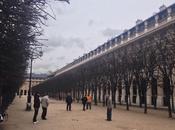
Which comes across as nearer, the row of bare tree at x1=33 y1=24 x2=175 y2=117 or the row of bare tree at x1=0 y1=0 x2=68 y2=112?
the row of bare tree at x1=0 y1=0 x2=68 y2=112

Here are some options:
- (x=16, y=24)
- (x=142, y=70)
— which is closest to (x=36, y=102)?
(x=16, y=24)

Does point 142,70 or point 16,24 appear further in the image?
point 142,70

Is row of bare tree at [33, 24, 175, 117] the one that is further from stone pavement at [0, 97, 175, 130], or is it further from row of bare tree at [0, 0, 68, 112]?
row of bare tree at [0, 0, 68, 112]

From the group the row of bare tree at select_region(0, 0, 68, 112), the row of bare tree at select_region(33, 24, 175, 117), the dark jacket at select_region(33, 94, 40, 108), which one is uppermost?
the row of bare tree at select_region(33, 24, 175, 117)

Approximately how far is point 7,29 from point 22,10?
71 cm

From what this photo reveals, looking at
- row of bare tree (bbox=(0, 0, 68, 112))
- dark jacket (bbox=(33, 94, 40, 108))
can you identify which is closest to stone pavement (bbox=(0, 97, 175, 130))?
dark jacket (bbox=(33, 94, 40, 108))

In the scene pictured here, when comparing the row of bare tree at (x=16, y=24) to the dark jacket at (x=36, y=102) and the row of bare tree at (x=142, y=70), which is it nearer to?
the dark jacket at (x=36, y=102)

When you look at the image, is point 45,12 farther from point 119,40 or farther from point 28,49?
point 119,40

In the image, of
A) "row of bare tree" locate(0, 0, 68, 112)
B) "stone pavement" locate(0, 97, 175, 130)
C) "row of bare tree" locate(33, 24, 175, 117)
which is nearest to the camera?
"row of bare tree" locate(0, 0, 68, 112)

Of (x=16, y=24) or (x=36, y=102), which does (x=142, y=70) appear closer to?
(x=36, y=102)

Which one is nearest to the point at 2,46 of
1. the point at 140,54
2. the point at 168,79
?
the point at 168,79

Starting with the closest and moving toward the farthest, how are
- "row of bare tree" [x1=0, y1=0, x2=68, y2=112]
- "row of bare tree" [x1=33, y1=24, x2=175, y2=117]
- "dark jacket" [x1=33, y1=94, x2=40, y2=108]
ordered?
"row of bare tree" [x1=0, y1=0, x2=68, y2=112]
"dark jacket" [x1=33, y1=94, x2=40, y2=108]
"row of bare tree" [x1=33, y1=24, x2=175, y2=117]

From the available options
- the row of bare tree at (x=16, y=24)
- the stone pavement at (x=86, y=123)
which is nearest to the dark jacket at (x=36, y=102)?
the stone pavement at (x=86, y=123)

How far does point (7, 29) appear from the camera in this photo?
9734 millimetres
